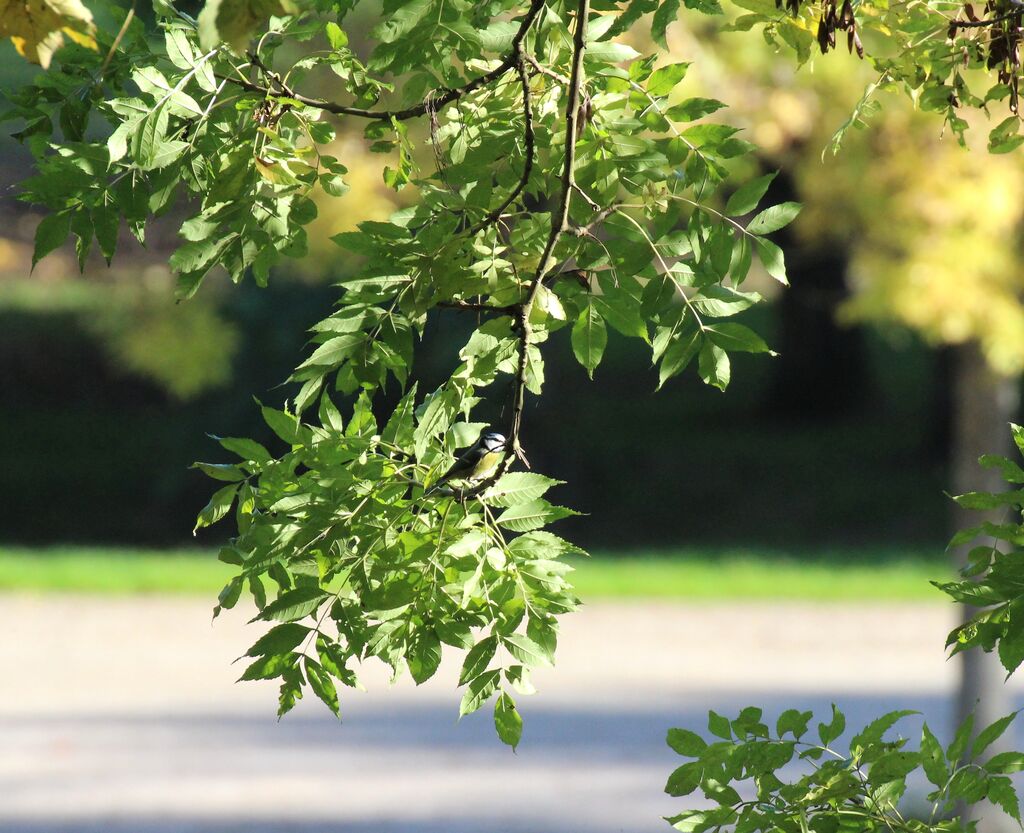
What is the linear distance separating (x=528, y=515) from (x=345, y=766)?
5824 millimetres

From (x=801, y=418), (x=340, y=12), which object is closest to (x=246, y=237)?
(x=340, y=12)

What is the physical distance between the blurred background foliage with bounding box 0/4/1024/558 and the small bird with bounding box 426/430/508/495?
3.15 feet

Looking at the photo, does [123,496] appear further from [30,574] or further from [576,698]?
[576,698]

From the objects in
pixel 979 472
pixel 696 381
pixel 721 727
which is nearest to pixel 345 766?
pixel 979 472

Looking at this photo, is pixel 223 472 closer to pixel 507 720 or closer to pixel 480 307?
pixel 480 307

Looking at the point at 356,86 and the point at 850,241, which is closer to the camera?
the point at 356,86

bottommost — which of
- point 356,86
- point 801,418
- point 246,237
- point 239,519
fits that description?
point 239,519

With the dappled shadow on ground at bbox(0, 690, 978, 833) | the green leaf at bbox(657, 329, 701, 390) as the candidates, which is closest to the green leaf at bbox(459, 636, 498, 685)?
the green leaf at bbox(657, 329, 701, 390)

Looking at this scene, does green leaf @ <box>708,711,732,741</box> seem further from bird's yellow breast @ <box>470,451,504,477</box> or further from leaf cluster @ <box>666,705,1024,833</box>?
bird's yellow breast @ <box>470,451,504,477</box>

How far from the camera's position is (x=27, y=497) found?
1856 cm

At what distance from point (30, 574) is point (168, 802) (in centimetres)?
625

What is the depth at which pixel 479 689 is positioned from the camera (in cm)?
221

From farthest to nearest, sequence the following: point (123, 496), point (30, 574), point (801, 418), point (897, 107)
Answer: point (801, 418) < point (123, 496) < point (30, 574) < point (897, 107)

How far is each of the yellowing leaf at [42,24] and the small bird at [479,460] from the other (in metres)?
0.82
